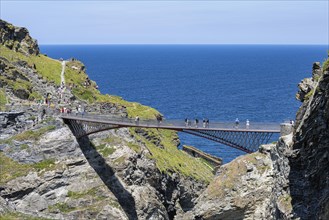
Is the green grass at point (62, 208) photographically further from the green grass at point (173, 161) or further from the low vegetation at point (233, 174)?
the low vegetation at point (233, 174)

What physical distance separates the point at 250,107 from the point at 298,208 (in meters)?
106

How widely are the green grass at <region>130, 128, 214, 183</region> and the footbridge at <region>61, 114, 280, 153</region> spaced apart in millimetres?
10076

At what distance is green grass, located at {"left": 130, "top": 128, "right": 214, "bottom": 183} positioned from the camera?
77869 mm

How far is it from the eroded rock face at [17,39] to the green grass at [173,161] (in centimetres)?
3158

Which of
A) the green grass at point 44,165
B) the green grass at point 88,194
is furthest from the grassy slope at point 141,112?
the green grass at point 44,165

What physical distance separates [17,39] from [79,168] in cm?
4483

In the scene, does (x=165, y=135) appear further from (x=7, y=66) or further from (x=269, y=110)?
(x=269, y=110)

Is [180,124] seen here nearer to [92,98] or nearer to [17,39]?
[92,98]

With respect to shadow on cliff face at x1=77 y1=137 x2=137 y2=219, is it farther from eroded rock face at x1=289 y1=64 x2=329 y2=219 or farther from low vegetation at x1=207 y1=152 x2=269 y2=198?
eroded rock face at x1=289 y1=64 x2=329 y2=219

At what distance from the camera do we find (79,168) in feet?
223

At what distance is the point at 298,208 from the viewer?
4291 cm

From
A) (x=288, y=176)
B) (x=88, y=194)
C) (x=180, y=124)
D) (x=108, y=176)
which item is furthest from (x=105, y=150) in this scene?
(x=288, y=176)

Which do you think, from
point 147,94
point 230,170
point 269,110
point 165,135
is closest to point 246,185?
point 230,170

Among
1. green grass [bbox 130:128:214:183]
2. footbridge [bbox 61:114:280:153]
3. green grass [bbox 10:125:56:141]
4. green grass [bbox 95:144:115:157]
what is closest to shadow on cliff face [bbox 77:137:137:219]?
green grass [bbox 95:144:115:157]
